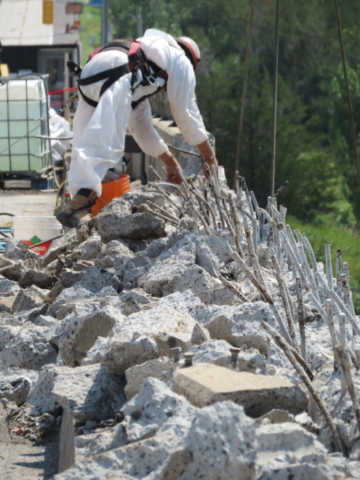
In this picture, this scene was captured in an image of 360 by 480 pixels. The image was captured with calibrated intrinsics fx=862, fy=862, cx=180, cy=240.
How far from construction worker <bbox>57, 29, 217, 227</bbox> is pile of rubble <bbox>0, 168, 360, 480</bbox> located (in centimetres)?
128

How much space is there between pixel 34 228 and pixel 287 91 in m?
40.7

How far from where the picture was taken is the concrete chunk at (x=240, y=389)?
221 centimetres

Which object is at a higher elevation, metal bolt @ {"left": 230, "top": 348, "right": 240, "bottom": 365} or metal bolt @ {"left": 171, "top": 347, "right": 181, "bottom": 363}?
metal bolt @ {"left": 230, "top": 348, "right": 240, "bottom": 365}

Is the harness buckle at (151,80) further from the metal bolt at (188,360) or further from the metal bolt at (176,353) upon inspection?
the metal bolt at (188,360)

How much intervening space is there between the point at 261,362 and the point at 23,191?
9.23 metres

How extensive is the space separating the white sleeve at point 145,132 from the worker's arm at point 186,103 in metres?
0.26

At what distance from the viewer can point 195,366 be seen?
2.43 meters

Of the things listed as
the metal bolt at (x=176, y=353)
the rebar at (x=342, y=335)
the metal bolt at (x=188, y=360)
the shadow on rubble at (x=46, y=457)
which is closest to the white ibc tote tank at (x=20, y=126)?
the shadow on rubble at (x=46, y=457)

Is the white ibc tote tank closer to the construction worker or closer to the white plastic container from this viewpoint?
the white plastic container

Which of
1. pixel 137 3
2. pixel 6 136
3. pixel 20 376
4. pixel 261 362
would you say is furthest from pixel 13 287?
pixel 137 3

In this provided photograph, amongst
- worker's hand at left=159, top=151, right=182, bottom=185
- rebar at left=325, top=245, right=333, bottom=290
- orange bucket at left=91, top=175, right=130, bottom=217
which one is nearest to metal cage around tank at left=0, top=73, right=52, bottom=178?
orange bucket at left=91, top=175, right=130, bottom=217

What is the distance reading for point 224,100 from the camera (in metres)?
39.7

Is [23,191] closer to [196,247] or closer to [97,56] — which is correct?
[97,56]

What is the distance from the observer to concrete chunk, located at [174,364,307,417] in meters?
2.21
